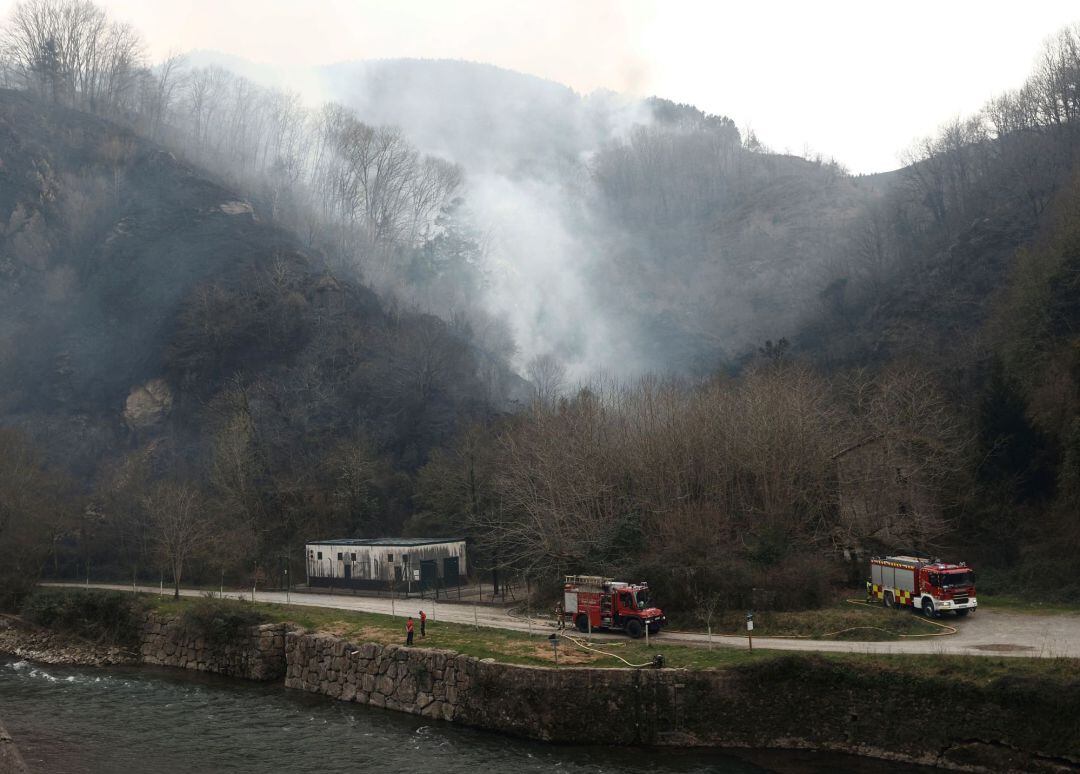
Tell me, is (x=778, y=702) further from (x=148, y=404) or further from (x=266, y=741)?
(x=148, y=404)

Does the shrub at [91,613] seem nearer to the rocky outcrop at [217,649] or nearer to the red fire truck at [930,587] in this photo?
the rocky outcrop at [217,649]

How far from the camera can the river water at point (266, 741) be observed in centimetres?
2300

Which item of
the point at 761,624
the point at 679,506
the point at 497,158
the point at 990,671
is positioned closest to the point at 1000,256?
the point at 679,506

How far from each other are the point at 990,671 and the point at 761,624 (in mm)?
9499

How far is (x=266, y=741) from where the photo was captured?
26.2m

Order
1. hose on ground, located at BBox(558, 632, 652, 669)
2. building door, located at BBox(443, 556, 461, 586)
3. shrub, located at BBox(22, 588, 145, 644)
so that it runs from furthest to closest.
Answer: building door, located at BBox(443, 556, 461, 586)
shrub, located at BBox(22, 588, 145, 644)
hose on ground, located at BBox(558, 632, 652, 669)

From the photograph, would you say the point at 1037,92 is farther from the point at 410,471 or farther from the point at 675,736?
the point at 675,736

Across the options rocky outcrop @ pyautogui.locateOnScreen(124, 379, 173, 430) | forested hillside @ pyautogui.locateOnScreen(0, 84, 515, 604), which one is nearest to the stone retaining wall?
forested hillside @ pyautogui.locateOnScreen(0, 84, 515, 604)

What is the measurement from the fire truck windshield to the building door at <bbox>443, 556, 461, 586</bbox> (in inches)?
992

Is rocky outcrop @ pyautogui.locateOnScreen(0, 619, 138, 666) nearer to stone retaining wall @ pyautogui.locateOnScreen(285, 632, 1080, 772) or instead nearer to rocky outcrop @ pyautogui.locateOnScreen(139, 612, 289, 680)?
rocky outcrop @ pyautogui.locateOnScreen(139, 612, 289, 680)

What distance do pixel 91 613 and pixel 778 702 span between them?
3310 centimetres

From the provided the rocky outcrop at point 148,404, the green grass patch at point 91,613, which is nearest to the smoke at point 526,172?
the rocky outcrop at point 148,404

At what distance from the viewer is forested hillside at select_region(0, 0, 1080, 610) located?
40156 millimetres

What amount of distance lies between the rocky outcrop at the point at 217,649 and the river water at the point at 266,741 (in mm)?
1017
